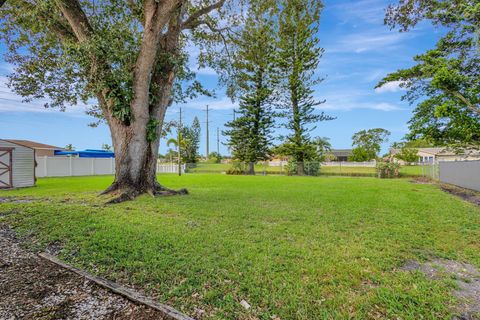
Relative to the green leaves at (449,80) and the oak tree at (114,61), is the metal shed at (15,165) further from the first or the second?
the green leaves at (449,80)

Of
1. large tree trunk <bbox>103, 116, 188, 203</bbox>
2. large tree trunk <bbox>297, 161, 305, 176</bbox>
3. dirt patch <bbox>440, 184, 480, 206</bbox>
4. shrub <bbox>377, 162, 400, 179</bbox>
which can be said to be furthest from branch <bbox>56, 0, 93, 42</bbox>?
shrub <bbox>377, 162, 400, 179</bbox>

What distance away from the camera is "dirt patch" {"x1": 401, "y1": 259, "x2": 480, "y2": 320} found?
1968 millimetres

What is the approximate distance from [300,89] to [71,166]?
18977 millimetres

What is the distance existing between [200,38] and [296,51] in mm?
14008

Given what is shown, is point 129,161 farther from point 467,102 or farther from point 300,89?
point 300,89

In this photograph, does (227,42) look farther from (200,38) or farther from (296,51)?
(296,51)

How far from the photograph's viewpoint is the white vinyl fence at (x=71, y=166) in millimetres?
16812

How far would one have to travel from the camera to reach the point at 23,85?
334 inches

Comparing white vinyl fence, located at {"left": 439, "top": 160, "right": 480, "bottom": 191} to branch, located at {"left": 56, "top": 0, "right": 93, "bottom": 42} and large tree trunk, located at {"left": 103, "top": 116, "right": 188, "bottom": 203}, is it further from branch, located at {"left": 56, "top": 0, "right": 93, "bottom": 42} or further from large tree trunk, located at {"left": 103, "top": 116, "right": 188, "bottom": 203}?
branch, located at {"left": 56, "top": 0, "right": 93, "bottom": 42}

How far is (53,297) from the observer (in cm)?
222

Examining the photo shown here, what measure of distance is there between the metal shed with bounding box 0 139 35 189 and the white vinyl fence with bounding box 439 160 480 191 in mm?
19035

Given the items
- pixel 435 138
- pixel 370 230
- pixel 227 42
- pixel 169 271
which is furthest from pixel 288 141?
pixel 169 271

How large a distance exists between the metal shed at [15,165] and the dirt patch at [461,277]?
44.5ft

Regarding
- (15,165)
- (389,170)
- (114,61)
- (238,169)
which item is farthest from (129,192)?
(389,170)
